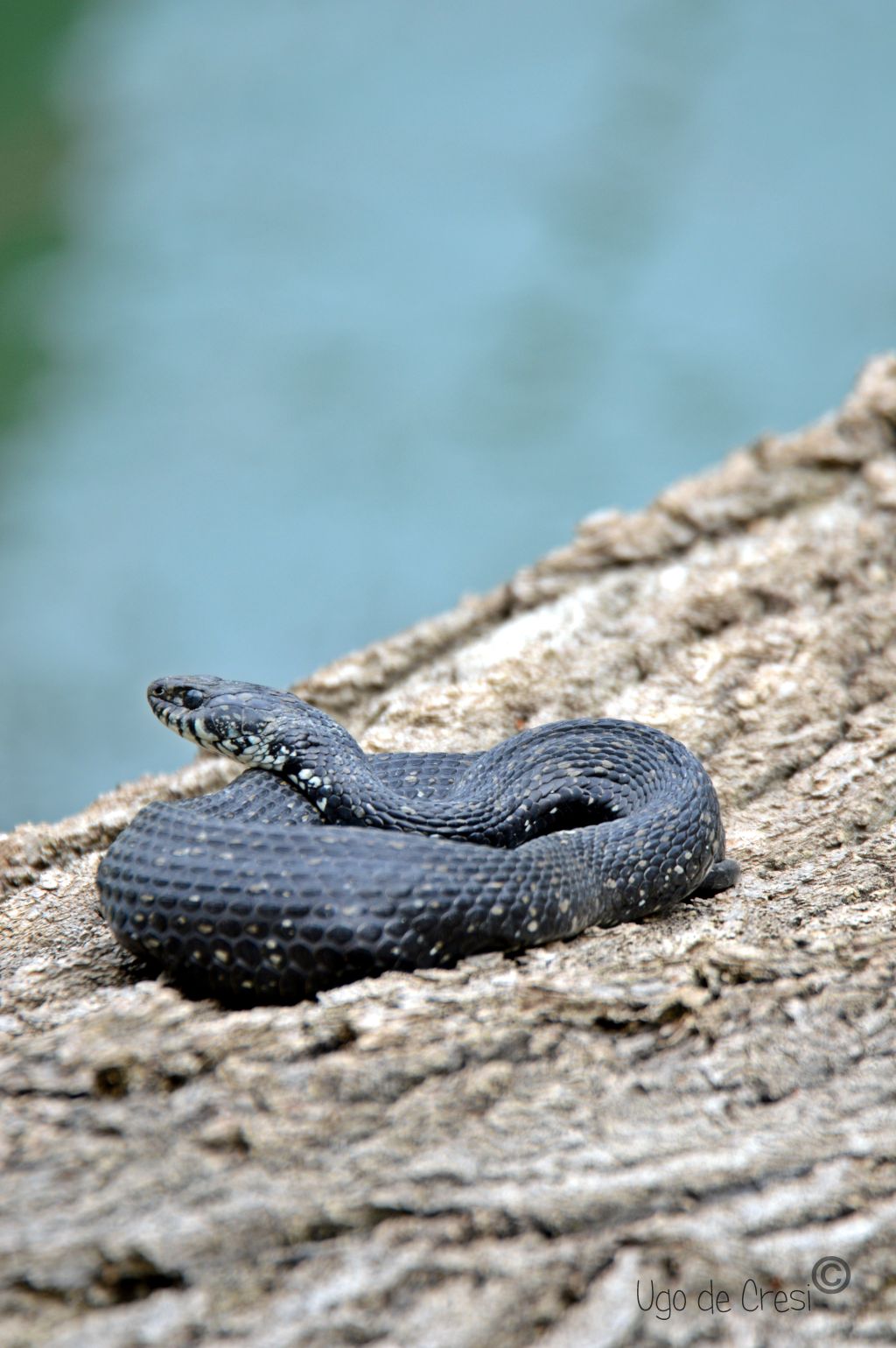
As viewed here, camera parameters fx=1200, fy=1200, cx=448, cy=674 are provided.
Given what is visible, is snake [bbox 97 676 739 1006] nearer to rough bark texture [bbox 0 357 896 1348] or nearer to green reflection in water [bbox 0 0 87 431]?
rough bark texture [bbox 0 357 896 1348]

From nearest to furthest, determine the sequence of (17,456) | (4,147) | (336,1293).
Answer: (336,1293) → (17,456) → (4,147)

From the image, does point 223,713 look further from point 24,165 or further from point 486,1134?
point 24,165

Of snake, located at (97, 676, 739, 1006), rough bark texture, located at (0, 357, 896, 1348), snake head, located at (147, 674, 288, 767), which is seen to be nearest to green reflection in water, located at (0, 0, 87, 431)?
snake head, located at (147, 674, 288, 767)

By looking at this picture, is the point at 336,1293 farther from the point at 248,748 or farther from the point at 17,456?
the point at 17,456

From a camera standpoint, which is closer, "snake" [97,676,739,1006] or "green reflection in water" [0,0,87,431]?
"snake" [97,676,739,1006]

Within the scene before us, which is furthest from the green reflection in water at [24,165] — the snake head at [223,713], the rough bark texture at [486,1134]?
the rough bark texture at [486,1134]

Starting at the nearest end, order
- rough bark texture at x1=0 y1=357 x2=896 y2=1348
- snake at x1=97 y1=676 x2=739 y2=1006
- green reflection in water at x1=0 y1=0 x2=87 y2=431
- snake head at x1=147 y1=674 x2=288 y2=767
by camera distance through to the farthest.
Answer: rough bark texture at x1=0 y1=357 x2=896 y2=1348, snake at x1=97 y1=676 x2=739 y2=1006, snake head at x1=147 y1=674 x2=288 y2=767, green reflection in water at x1=0 y1=0 x2=87 y2=431

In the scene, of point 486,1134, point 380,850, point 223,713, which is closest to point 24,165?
point 223,713

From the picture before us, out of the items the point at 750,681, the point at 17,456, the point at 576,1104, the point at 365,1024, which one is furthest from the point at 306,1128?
the point at 17,456
